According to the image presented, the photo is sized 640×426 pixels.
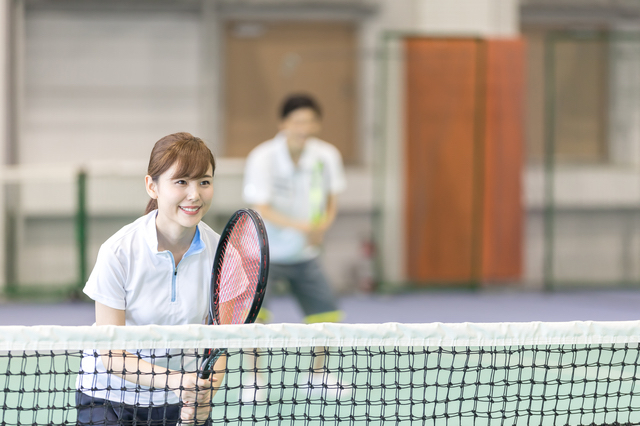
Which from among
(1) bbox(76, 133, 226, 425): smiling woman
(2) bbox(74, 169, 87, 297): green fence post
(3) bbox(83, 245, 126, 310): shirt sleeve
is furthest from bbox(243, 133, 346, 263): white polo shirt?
(2) bbox(74, 169, 87, 297): green fence post

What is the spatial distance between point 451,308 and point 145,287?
5162mm

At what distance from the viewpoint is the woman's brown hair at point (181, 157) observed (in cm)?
198

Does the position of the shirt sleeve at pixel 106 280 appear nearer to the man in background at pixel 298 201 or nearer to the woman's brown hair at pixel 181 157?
the woman's brown hair at pixel 181 157

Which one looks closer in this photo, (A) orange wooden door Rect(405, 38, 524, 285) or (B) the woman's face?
(B) the woman's face

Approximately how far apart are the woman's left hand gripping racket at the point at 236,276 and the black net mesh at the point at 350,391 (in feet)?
0.33

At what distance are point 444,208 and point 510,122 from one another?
1010 millimetres

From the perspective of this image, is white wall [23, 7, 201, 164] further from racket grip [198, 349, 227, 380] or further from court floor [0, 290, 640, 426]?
racket grip [198, 349, 227, 380]

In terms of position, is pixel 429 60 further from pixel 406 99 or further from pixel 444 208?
pixel 444 208

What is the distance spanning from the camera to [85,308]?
6.77 meters

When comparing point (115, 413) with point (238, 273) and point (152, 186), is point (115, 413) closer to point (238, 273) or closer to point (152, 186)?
point (238, 273)

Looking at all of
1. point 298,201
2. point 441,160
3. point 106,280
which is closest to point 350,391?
point 298,201

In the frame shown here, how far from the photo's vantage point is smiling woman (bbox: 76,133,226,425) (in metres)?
1.98

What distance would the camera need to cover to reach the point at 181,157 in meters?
1.97

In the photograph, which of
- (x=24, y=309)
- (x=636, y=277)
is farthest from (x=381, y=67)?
(x=24, y=309)
